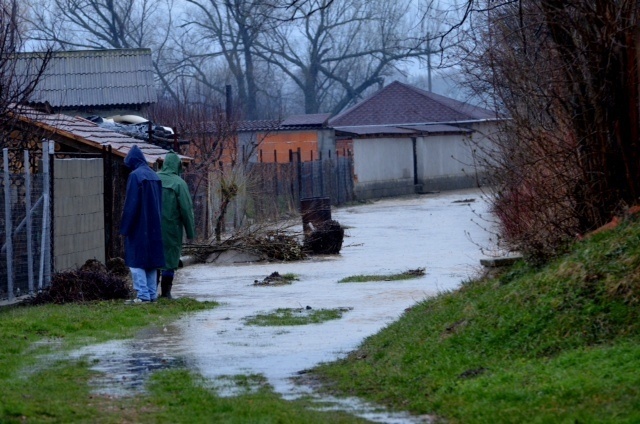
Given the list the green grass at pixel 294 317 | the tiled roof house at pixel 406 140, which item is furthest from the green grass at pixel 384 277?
the tiled roof house at pixel 406 140

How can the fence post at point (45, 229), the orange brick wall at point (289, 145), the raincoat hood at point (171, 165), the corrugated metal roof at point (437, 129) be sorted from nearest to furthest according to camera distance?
the fence post at point (45, 229) → the raincoat hood at point (171, 165) → the orange brick wall at point (289, 145) → the corrugated metal roof at point (437, 129)

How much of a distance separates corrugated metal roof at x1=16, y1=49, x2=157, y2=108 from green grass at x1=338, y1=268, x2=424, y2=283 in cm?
1634

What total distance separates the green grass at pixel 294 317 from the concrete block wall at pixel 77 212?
4.14 metres

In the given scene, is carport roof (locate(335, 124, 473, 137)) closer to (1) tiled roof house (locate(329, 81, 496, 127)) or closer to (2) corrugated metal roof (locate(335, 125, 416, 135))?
(2) corrugated metal roof (locate(335, 125, 416, 135))

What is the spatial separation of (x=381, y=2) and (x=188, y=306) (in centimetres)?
4007

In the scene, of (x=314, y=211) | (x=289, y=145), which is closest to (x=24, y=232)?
(x=314, y=211)

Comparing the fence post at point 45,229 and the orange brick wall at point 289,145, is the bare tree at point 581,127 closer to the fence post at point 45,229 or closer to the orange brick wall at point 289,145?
the fence post at point 45,229

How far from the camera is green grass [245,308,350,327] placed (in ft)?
40.3

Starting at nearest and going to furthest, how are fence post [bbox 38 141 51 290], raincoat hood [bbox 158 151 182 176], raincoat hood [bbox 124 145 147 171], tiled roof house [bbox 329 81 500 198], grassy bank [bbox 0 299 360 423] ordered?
grassy bank [bbox 0 299 360 423] < raincoat hood [bbox 124 145 147 171] < fence post [bbox 38 141 51 290] < raincoat hood [bbox 158 151 182 176] < tiled roof house [bbox 329 81 500 198]

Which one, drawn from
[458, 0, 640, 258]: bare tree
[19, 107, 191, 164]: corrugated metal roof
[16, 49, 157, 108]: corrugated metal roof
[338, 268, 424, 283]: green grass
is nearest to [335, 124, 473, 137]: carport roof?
[16, 49, 157, 108]: corrugated metal roof

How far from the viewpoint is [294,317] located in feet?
41.7

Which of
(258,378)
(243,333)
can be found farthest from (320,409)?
(243,333)

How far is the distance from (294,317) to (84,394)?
5011mm

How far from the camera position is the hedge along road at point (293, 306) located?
30.3 feet
